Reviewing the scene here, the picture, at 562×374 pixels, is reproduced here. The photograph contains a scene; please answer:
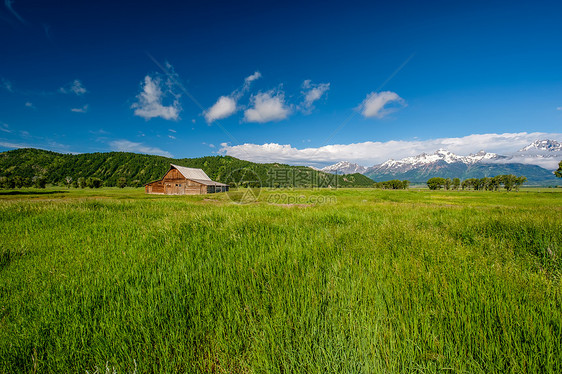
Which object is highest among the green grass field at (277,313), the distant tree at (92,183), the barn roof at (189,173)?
the barn roof at (189,173)

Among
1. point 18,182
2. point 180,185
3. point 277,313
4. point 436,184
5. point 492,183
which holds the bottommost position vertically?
point 436,184

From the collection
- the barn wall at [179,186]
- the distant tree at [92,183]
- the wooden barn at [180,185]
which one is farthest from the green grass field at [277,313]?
the distant tree at [92,183]

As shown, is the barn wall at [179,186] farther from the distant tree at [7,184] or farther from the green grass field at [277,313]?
the distant tree at [7,184]

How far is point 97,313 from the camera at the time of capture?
203cm

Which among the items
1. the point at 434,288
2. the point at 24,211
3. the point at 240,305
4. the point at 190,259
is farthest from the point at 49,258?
the point at 24,211

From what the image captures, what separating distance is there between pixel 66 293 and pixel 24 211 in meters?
8.59

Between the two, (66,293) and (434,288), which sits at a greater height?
(434,288)

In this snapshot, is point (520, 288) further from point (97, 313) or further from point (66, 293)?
point (66, 293)

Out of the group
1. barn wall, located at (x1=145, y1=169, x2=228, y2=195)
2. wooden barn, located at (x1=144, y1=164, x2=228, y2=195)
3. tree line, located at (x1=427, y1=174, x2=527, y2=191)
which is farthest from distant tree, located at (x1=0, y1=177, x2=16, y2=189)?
tree line, located at (x1=427, y1=174, x2=527, y2=191)

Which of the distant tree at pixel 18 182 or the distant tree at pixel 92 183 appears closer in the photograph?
the distant tree at pixel 18 182

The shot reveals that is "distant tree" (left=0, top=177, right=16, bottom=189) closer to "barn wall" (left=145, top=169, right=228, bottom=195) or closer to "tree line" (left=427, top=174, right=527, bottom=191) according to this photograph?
"barn wall" (left=145, top=169, right=228, bottom=195)

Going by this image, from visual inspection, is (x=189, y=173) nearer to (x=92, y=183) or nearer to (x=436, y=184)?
(x=92, y=183)

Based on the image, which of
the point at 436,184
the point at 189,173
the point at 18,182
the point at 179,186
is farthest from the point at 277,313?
the point at 436,184

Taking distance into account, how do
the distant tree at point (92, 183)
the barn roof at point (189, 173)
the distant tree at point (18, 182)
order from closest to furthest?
the barn roof at point (189, 173) < the distant tree at point (18, 182) < the distant tree at point (92, 183)
